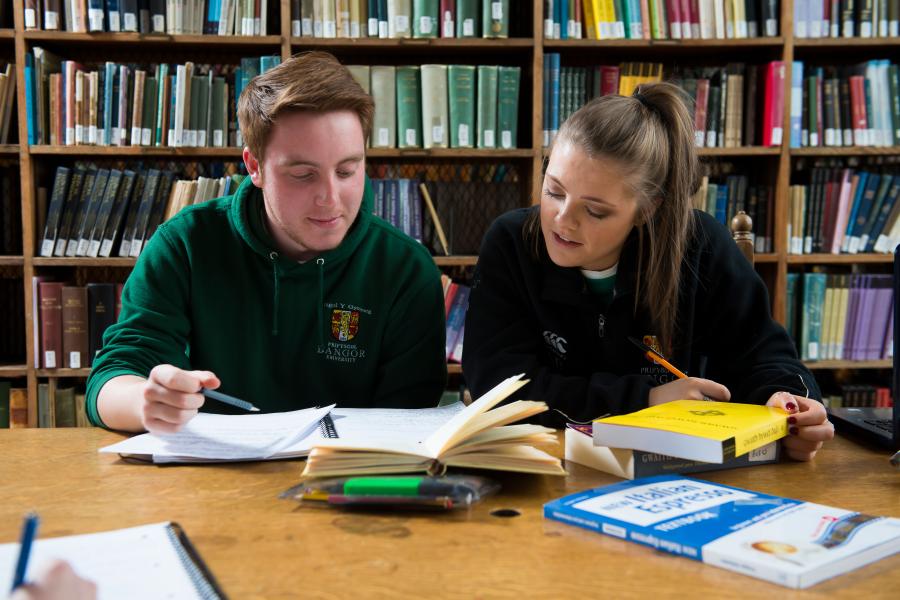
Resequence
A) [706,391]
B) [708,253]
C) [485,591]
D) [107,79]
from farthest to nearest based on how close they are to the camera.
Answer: [107,79], [708,253], [706,391], [485,591]

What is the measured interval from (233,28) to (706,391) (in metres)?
2.12

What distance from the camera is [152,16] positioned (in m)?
2.57

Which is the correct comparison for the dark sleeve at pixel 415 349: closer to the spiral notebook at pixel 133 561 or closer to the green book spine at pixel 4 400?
the spiral notebook at pixel 133 561

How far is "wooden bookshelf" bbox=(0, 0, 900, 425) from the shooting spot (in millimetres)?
2570

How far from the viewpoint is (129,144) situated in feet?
8.57

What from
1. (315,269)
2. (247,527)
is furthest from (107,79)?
(247,527)

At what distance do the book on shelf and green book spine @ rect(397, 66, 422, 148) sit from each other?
1.81 m

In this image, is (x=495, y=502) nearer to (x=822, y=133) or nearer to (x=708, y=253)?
(x=708, y=253)

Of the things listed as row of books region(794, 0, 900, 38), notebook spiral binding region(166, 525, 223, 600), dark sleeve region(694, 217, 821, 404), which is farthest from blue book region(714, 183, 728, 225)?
notebook spiral binding region(166, 525, 223, 600)

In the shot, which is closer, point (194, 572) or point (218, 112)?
point (194, 572)

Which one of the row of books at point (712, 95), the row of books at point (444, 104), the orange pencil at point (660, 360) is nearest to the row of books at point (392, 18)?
the row of books at point (444, 104)

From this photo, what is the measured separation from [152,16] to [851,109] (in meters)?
2.38

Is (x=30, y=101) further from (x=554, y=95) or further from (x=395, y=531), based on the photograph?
(x=395, y=531)

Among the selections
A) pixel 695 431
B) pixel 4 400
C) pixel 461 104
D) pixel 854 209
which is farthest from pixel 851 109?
pixel 4 400
